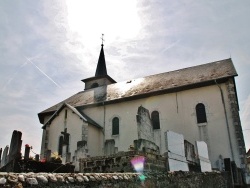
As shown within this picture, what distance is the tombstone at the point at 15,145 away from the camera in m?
7.66

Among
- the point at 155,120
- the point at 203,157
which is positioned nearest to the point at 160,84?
the point at 155,120

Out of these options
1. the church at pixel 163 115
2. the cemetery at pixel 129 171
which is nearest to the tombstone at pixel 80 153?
the church at pixel 163 115

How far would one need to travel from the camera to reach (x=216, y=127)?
594 inches

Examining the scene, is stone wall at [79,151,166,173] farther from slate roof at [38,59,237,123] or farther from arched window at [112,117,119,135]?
arched window at [112,117,119,135]

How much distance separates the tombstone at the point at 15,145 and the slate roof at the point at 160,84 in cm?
1088

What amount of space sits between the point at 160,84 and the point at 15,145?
1259 cm

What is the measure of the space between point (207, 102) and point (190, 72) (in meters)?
3.88

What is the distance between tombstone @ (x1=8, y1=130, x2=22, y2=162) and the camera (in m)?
7.66

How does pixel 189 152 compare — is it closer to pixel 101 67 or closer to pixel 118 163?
pixel 118 163

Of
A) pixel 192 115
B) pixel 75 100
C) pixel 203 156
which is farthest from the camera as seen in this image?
pixel 75 100

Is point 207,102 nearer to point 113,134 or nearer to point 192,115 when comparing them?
point 192,115

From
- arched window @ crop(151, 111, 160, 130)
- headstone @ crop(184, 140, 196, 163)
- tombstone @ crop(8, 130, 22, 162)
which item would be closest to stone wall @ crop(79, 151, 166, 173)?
headstone @ crop(184, 140, 196, 163)

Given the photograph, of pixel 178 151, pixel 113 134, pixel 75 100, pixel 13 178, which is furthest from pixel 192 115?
pixel 13 178

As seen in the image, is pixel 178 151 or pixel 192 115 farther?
pixel 192 115
